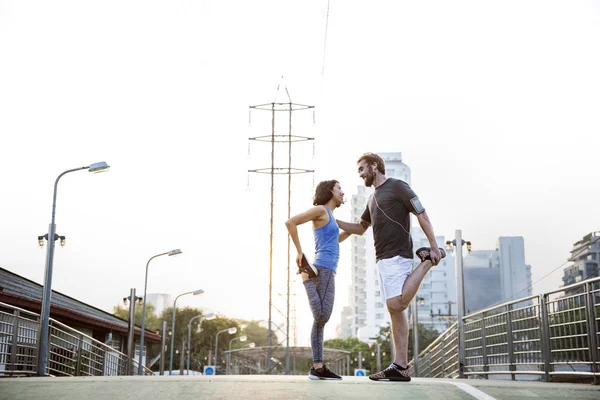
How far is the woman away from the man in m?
0.44

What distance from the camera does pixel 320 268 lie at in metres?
7.90

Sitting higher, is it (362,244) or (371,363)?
(362,244)

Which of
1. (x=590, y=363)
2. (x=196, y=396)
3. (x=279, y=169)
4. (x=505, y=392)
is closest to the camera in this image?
(x=196, y=396)

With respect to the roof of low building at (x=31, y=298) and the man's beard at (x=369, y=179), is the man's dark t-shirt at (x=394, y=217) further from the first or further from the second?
the roof of low building at (x=31, y=298)

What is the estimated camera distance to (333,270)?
7977 mm

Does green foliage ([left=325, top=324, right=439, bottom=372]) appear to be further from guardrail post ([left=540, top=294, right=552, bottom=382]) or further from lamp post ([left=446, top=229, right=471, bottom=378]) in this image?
guardrail post ([left=540, top=294, right=552, bottom=382])

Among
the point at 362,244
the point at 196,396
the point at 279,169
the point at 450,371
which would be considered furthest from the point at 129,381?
the point at 362,244

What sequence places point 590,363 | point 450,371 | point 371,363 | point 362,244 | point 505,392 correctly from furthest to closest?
point 362,244
point 371,363
point 450,371
point 590,363
point 505,392

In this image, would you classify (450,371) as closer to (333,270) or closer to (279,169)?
(333,270)

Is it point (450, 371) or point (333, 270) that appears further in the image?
point (450, 371)

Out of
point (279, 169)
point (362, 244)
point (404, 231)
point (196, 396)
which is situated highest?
point (362, 244)

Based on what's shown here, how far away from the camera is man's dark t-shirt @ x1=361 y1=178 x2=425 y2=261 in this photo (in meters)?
7.69

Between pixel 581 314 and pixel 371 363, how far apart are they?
98.0m

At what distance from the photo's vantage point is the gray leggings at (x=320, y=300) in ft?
25.7
